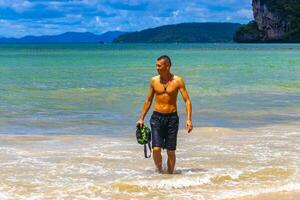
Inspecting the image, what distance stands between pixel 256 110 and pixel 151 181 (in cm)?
905

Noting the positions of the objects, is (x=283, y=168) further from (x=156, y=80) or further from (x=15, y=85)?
(x=15, y=85)

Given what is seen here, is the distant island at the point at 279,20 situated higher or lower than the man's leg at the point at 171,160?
higher

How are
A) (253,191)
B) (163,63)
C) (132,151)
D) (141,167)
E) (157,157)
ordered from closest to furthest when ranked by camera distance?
1. (253,191)
2. (163,63)
3. (157,157)
4. (141,167)
5. (132,151)

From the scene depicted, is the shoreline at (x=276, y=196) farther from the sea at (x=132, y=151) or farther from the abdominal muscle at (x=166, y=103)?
the abdominal muscle at (x=166, y=103)

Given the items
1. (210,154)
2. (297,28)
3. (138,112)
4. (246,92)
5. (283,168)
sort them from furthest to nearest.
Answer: (297,28) → (246,92) → (138,112) → (210,154) → (283,168)

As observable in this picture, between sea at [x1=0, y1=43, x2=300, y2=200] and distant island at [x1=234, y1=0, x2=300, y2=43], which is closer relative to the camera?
sea at [x1=0, y1=43, x2=300, y2=200]

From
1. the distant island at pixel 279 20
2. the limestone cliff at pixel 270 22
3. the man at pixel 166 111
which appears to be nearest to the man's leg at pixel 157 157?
the man at pixel 166 111

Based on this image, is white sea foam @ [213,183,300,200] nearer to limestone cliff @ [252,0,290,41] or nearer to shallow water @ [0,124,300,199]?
shallow water @ [0,124,300,199]

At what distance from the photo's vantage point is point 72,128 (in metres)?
12.9

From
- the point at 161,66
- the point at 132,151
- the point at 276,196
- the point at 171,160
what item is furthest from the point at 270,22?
the point at 276,196

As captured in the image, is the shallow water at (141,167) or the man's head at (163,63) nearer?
the shallow water at (141,167)

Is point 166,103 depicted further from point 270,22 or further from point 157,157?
point 270,22

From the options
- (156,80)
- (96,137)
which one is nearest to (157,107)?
(156,80)

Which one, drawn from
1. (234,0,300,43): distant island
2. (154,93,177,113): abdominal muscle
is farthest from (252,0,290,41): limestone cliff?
(154,93,177,113): abdominal muscle
